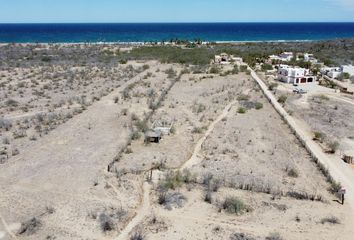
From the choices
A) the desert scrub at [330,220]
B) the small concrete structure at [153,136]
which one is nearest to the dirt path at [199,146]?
the small concrete structure at [153,136]

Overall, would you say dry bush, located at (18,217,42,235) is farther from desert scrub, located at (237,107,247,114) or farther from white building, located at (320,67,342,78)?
white building, located at (320,67,342,78)

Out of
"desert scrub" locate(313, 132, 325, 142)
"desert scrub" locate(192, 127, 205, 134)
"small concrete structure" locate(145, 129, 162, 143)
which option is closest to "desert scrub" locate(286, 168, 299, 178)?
"desert scrub" locate(313, 132, 325, 142)

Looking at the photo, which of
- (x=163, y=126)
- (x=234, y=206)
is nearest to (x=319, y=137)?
(x=163, y=126)

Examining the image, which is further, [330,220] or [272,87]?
[272,87]

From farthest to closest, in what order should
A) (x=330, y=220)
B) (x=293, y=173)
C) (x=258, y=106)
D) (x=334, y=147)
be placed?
1. (x=258, y=106)
2. (x=334, y=147)
3. (x=293, y=173)
4. (x=330, y=220)

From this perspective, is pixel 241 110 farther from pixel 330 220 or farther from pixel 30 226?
pixel 30 226

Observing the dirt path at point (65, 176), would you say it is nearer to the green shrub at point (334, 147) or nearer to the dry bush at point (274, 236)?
the dry bush at point (274, 236)

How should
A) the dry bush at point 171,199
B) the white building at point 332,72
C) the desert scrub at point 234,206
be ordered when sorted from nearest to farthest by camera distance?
1. the desert scrub at point 234,206
2. the dry bush at point 171,199
3. the white building at point 332,72

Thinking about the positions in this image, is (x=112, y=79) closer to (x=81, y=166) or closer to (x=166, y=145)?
(x=166, y=145)
